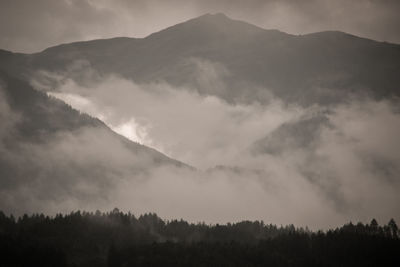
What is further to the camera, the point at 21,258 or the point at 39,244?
the point at 39,244

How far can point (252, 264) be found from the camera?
7854 inches

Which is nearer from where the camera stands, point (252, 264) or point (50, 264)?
point (50, 264)

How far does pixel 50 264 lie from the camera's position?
184 meters

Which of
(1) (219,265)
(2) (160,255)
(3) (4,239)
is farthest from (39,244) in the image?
(1) (219,265)

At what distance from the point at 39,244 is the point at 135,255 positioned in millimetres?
36462

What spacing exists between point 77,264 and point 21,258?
65.6 feet

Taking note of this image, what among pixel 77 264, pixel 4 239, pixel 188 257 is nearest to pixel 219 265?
pixel 188 257

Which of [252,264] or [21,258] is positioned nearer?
[21,258]

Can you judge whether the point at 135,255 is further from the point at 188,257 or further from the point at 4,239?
the point at 4,239

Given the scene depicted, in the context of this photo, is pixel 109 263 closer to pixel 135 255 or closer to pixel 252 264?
pixel 135 255

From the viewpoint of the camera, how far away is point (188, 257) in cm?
19638

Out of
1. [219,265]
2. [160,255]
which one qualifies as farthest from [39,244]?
[219,265]

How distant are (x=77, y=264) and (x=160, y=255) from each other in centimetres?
3044

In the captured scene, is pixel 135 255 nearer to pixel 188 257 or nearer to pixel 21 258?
pixel 188 257
